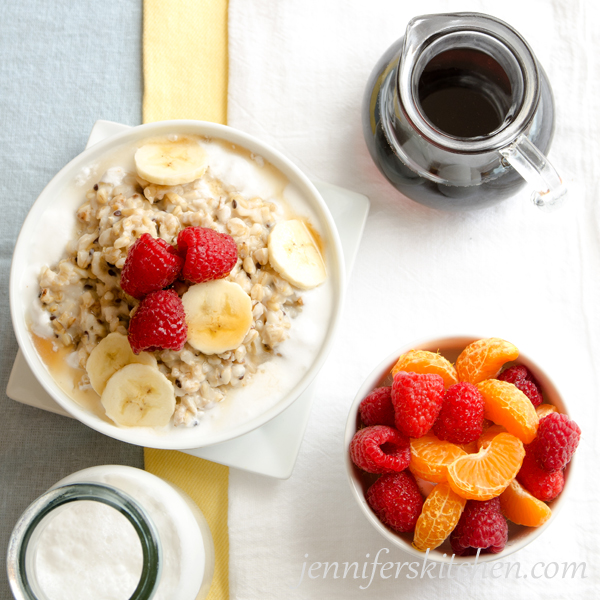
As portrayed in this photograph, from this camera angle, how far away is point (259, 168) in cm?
103

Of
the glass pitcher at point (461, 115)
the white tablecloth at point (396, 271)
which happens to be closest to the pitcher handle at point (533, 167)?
the glass pitcher at point (461, 115)

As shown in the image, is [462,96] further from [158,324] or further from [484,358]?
[158,324]

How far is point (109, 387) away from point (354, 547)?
61 cm

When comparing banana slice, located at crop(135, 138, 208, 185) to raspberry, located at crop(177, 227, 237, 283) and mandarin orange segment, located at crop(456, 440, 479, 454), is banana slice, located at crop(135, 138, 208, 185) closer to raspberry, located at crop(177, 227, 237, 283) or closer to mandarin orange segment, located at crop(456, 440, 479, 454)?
raspberry, located at crop(177, 227, 237, 283)

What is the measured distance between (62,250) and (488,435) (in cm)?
77

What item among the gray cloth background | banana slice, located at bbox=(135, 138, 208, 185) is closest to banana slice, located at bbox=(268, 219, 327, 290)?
banana slice, located at bbox=(135, 138, 208, 185)

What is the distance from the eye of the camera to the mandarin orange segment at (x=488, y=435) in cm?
102

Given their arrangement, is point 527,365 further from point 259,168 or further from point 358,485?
Answer: point 259,168

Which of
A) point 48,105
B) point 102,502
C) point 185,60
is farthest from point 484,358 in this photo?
point 48,105

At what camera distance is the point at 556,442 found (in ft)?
3.16

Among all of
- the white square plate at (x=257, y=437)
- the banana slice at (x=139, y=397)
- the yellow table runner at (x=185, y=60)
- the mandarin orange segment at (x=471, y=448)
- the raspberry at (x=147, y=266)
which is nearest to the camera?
the raspberry at (x=147, y=266)

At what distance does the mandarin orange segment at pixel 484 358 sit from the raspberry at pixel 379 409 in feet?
0.46

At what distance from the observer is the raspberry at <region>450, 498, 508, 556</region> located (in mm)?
966

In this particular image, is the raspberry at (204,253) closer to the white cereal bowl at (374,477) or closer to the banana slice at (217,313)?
the banana slice at (217,313)
